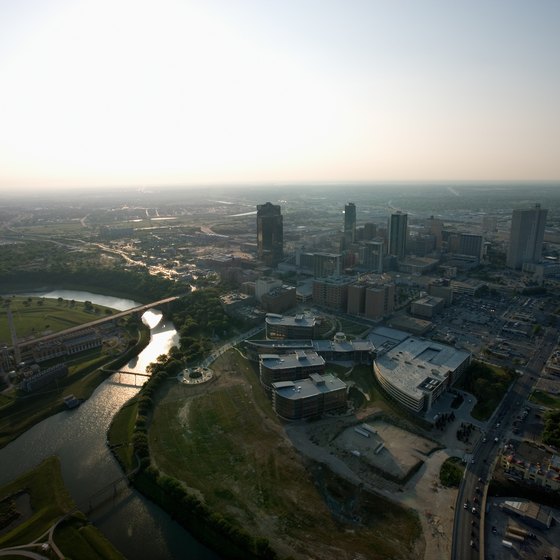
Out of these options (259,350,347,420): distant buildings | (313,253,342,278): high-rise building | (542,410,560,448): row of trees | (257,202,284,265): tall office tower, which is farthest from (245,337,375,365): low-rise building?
(257,202,284,265): tall office tower

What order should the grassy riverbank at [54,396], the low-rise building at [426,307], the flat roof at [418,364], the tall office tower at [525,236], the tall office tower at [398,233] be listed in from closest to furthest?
the grassy riverbank at [54,396] < the flat roof at [418,364] < the low-rise building at [426,307] < the tall office tower at [525,236] < the tall office tower at [398,233]

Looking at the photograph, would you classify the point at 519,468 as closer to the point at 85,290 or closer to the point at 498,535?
the point at 498,535

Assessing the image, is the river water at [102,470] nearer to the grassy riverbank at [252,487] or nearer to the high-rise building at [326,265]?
the grassy riverbank at [252,487]

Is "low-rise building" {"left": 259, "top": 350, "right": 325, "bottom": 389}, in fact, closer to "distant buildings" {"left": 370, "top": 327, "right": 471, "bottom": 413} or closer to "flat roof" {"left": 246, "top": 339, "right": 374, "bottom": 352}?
"flat roof" {"left": 246, "top": 339, "right": 374, "bottom": 352}

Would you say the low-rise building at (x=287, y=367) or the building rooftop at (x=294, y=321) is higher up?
the building rooftop at (x=294, y=321)

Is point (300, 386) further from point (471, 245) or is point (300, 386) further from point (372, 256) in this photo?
point (471, 245)

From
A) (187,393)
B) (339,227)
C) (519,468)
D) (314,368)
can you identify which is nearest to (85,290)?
(187,393)

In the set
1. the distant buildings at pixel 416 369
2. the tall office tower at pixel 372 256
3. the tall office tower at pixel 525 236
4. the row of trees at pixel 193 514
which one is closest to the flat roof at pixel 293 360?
the distant buildings at pixel 416 369

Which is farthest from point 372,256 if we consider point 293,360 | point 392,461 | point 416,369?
point 392,461
